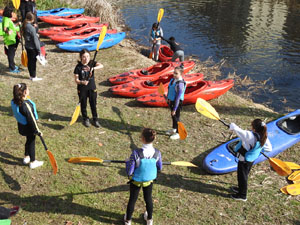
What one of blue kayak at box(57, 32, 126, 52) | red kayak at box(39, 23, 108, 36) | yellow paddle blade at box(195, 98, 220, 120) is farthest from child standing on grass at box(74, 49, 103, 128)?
red kayak at box(39, 23, 108, 36)

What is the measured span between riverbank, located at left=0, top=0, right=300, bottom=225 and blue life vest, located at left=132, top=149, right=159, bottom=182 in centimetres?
110

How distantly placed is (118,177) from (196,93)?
3.90 metres

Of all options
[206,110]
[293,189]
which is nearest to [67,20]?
[206,110]

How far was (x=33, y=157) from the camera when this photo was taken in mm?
5188

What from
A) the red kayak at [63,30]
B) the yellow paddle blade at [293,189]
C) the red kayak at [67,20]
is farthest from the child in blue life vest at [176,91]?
the red kayak at [67,20]

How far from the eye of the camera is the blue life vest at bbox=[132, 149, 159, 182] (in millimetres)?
3584

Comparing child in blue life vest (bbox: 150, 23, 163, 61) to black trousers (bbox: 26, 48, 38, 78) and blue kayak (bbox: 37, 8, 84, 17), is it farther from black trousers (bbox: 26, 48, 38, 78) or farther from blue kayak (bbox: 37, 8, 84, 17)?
blue kayak (bbox: 37, 8, 84, 17)

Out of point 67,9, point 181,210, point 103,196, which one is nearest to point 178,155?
point 181,210

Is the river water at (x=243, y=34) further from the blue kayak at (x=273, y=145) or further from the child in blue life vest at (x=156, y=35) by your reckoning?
the blue kayak at (x=273, y=145)

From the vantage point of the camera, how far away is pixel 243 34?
59.6ft

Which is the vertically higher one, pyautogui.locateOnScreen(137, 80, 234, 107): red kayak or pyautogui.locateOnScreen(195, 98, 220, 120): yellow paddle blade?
pyautogui.locateOnScreen(195, 98, 220, 120): yellow paddle blade

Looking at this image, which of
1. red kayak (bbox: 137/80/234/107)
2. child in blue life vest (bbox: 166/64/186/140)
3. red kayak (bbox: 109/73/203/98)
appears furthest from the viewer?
red kayak (bbox: 109/73/203/98)

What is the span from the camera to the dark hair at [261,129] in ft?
14.0

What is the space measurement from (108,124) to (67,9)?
11275 millimetres
